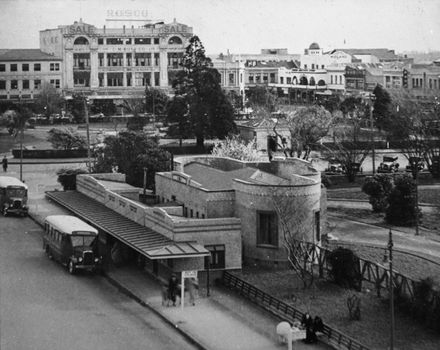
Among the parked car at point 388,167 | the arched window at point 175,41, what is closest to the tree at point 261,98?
the arched window at point 175,41

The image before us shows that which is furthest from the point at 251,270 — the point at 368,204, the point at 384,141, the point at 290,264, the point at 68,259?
the point at 384,141

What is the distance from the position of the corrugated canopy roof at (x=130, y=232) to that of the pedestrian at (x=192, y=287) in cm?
117

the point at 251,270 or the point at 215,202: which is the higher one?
the point at 215,202

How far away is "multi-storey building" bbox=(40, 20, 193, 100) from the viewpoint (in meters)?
136

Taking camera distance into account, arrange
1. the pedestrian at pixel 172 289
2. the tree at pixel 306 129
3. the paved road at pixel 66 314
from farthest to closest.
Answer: the tree at pixel 306 129 < the pedestrian at pixel 172 289 < the paved road at pixel 66 314

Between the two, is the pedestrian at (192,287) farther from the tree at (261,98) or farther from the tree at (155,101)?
the tree at (155,101)

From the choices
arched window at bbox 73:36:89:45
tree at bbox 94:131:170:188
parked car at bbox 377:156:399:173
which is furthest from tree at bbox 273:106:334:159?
arched window at bbox 73:36:89:45

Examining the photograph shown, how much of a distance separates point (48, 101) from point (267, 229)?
87439mm

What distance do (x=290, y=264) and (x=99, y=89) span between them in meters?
98.8

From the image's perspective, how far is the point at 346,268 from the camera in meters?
38.1

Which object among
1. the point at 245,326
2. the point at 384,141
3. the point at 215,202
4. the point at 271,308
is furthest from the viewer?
the point at 384,141

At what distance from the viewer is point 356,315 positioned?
33.7 meters

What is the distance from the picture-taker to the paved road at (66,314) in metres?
30.8

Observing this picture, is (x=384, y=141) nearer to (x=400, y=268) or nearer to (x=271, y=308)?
(x=400, y=268)
